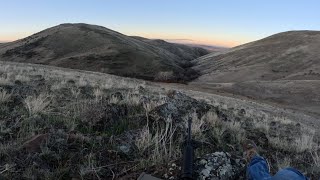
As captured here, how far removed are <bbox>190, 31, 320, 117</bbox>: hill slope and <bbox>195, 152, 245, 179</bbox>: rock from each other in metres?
29.5

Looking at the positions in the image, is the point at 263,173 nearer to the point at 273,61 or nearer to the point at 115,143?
the point at 115,143

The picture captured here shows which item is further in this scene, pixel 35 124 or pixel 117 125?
pixel 117 125

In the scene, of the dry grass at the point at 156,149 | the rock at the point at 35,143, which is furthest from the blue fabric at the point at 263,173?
the rock at the point at 35,143

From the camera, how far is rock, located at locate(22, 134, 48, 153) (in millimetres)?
6070

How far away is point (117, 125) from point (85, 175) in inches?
89.7

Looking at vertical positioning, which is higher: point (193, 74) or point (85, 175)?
point (85, 175)

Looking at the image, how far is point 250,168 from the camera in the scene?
17.4 feet

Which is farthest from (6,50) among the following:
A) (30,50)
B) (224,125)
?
(224,125)

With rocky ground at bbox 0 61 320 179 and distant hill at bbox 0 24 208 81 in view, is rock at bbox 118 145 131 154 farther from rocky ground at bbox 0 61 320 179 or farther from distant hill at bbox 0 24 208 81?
distant hill at bbox 0 24 208 81

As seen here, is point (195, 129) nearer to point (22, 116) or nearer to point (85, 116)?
point (85, 116)

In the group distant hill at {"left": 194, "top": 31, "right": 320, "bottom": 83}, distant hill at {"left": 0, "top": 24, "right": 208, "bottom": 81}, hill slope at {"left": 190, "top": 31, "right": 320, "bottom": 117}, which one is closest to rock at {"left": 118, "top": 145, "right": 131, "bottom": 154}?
hill slope at {"left": 190, "top": 31, "right": 320, "bottom": 117}

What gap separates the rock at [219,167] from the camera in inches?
217

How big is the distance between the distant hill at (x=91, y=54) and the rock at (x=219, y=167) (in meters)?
60.0

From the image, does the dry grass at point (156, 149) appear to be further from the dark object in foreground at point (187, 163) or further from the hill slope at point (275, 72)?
the hill slope at point (275, 72)
